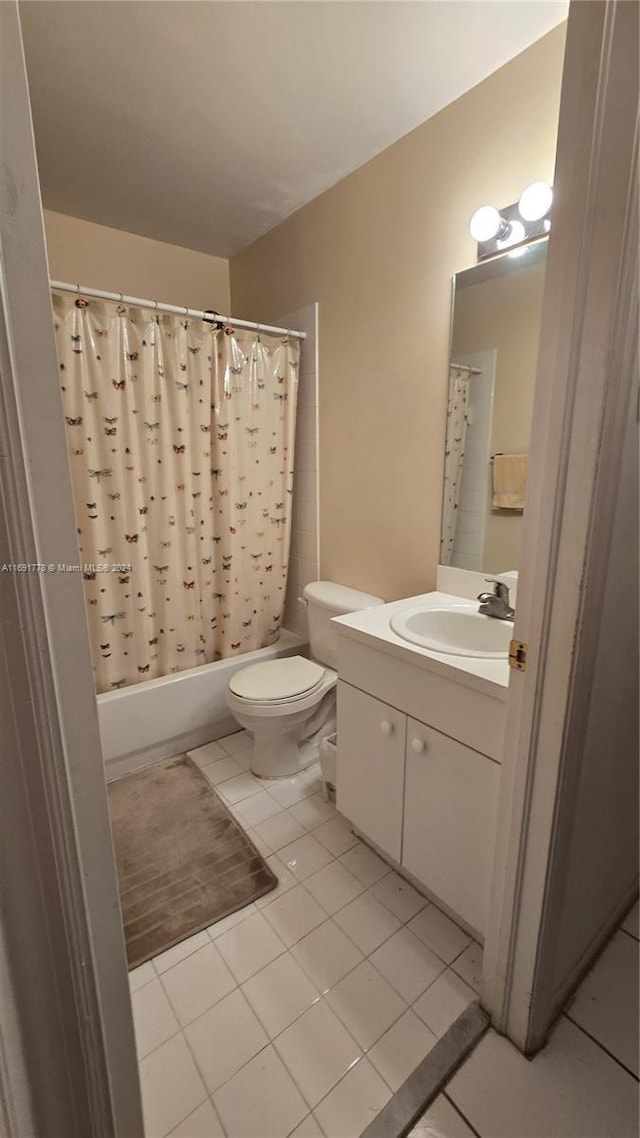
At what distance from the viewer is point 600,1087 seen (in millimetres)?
945

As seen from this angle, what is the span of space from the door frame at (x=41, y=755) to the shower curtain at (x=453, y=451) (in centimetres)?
135

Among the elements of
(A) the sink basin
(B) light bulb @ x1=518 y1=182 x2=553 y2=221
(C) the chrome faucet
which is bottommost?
(A) the sink basin

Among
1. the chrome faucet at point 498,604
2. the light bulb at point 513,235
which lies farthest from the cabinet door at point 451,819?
the light bulb at point 513,235

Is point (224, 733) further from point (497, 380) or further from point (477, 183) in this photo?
point (477, 183)

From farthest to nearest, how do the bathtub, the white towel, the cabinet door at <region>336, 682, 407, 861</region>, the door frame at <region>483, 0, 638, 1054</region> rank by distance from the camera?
the bathtub
the white towel
the cabinet door at <region>336, 682, 407, 861</region>
the door frame at <region>483, 0, 638, 1054</region>

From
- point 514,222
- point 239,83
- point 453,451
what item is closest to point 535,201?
point 514,222

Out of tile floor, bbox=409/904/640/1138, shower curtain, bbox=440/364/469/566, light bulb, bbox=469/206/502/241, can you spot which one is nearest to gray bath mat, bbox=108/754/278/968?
tile floor, bbox=409/904/640/1138

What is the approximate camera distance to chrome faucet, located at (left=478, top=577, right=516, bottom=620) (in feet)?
4.47

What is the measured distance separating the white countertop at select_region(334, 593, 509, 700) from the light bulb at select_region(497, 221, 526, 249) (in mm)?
1082

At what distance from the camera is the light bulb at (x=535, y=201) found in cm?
121

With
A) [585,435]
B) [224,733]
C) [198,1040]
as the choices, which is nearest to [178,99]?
[585,435]

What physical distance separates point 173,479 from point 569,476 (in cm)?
162

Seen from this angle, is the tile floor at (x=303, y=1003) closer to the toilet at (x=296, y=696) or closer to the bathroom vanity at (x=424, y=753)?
the bathroom vanity at (x=424, y=753)

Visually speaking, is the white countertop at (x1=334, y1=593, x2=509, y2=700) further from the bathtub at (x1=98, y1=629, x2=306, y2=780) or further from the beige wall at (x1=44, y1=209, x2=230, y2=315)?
the beige wall at (x1=44, y1=209, x2=230, y2=315)
